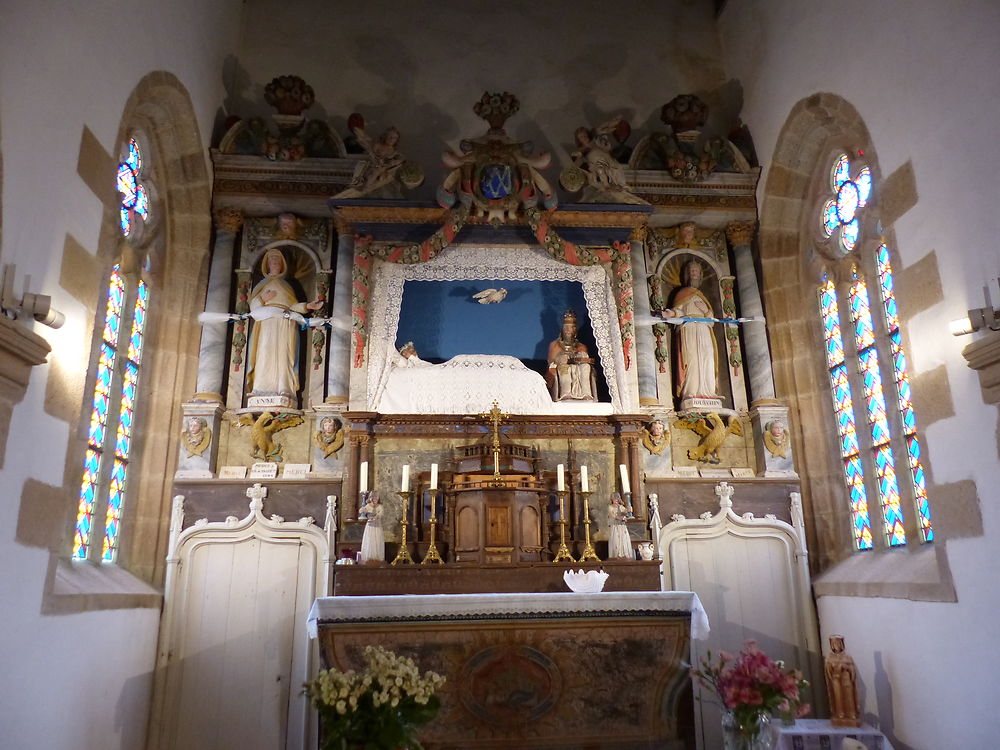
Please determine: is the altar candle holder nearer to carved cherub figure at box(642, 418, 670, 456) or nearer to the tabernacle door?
the tabernacle door

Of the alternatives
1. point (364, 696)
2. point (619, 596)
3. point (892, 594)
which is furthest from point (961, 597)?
point (364, 696)

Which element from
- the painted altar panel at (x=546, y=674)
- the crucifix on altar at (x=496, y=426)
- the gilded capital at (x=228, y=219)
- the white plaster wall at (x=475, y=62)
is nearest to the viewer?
the painted altar panel at (x=546, y=674)

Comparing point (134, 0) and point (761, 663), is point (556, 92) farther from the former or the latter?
point (761, 663)

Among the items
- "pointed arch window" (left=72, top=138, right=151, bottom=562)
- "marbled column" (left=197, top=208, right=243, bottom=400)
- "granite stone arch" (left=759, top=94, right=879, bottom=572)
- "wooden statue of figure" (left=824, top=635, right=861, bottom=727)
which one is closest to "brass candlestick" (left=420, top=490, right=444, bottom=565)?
"marbled column" (left=197, top=208, right=243, bottom=400)

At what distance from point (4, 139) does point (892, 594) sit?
7.20m

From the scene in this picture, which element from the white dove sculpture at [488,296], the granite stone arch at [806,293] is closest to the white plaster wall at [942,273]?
the granite stone arch at [806,293]

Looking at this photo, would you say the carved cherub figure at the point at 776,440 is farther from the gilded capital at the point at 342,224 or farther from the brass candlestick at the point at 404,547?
the gilded capital at the point at 342,224

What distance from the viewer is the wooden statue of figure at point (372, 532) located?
23.8 ft

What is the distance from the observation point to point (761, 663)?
17.0 feet

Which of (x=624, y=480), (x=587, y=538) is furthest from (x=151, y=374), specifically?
(x=624, y=480)

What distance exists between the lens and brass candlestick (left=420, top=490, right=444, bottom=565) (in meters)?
7.23

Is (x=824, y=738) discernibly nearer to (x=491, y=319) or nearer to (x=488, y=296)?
(x=491, y=319)

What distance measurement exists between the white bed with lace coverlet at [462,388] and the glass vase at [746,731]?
3.58 meters

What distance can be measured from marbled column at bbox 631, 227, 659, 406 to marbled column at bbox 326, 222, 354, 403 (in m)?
2.96
